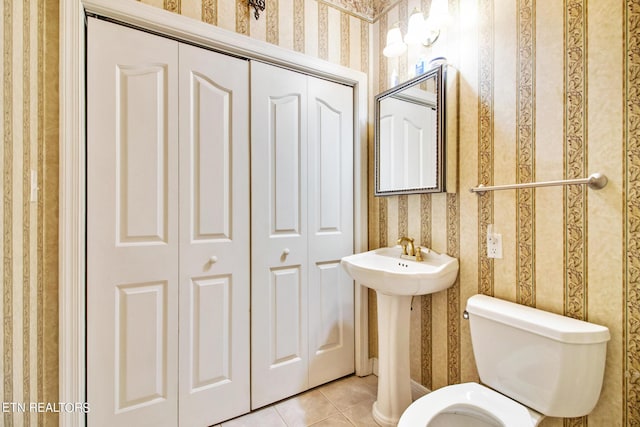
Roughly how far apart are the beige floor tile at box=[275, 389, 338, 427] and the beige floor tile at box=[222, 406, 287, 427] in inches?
1.3

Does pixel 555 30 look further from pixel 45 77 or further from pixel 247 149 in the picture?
pixel 45 77

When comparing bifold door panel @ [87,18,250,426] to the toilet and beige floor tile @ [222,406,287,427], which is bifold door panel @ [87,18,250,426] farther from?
the toilet

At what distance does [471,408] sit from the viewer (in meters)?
1.03

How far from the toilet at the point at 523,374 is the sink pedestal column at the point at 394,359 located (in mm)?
369

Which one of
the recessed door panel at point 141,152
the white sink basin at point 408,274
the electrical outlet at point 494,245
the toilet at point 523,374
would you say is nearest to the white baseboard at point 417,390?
the toilet at point 523,374

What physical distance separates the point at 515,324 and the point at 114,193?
168 centimetres

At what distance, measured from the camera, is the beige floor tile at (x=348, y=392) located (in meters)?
1.70

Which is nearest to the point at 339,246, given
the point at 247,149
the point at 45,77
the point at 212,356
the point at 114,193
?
the point at 247,149

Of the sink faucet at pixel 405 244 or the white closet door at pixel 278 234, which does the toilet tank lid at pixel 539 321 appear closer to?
the sink faucet at pixel 405 244

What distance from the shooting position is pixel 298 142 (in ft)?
5.70

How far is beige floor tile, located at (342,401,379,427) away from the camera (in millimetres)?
1520

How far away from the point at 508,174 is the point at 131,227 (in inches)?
65.5

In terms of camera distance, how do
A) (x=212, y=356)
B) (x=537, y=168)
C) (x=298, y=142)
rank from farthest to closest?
(x=298, y=142) < (x=212, y=356) < (x=537, y=168)

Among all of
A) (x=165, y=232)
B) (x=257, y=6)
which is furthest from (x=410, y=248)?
(x=257, y=6)
